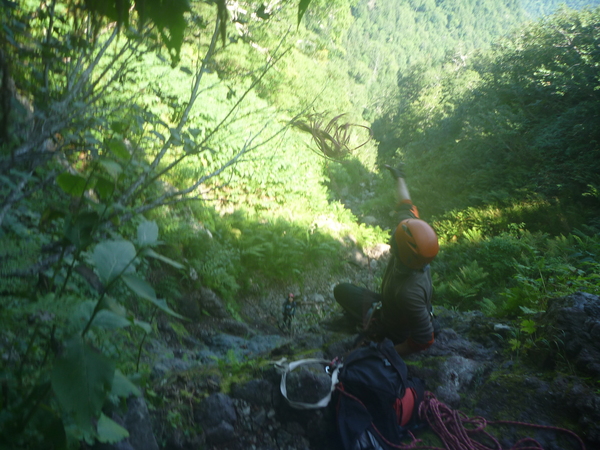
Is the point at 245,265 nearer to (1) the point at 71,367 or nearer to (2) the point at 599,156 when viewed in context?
(1) the point at 71,367

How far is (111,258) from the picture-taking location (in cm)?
114

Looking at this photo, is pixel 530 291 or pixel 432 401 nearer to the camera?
pixel 432 401

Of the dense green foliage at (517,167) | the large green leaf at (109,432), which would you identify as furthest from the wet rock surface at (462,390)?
the dense green foliage at (517,167)

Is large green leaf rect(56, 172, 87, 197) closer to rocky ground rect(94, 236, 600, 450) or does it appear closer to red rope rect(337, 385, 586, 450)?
rocky ground rect(94, 236, 600, 450)

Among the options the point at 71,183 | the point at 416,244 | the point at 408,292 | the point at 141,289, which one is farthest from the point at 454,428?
the point at 71,183

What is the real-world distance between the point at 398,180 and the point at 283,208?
461 cm

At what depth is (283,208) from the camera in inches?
342

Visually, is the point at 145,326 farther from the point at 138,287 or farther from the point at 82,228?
the point at 82,228

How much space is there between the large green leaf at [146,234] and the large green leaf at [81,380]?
347 mm

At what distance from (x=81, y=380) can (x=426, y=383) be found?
2.75 meters

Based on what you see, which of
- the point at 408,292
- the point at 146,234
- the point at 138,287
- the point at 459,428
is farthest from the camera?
the point at 408,292

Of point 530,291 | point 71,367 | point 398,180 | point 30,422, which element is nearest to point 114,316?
point 71,367

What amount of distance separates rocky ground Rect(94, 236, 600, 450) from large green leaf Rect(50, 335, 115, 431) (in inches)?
37.4

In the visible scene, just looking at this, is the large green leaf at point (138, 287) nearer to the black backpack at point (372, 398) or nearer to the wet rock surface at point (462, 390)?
the wet rock surface at point (462, 390)
